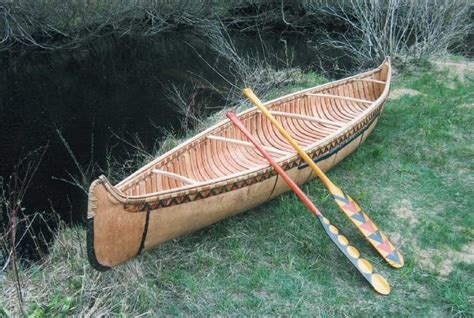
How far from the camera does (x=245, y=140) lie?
5.56 m

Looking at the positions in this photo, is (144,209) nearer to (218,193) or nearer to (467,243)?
(218,193)

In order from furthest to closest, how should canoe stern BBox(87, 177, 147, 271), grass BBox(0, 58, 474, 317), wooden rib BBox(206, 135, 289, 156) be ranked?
wooden rib BBox(206, 135, 289, 156) → grass BBox(0, 58, 474, 317) → canoe stern BBox(87, 177, 147, 271)


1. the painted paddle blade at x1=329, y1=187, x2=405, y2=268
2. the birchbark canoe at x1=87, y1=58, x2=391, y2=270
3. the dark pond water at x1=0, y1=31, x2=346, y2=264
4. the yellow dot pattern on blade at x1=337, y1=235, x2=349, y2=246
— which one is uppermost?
the birchbark canoe at x1=87, y1=58, x2=391, y2=270

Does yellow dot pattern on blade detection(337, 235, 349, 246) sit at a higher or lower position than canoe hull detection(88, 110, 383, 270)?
lower

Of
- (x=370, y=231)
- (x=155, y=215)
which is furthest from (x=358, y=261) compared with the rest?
(x=155, y=215)

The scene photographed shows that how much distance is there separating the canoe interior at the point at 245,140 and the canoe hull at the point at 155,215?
0.56 ft

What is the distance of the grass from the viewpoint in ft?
11.8

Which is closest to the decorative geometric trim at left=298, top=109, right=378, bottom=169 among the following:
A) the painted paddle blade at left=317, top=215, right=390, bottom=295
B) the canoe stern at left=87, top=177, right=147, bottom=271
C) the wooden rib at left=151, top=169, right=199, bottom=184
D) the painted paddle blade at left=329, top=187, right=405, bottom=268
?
the painted paddle blade at left=329, top=187, right=405, bottom=268

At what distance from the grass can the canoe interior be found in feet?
1.75

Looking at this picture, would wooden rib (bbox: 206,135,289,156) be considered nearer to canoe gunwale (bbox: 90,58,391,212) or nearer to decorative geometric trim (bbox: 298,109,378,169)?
canoe gunwale (bbox: 90,58,391,212)

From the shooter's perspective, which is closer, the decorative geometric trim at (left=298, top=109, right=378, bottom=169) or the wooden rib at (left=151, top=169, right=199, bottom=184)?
the wooden rib at (left=151, top=169, right=199, bottom=184)

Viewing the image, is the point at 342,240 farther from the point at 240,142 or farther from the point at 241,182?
the point at 240,142

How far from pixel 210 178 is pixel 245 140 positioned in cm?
92

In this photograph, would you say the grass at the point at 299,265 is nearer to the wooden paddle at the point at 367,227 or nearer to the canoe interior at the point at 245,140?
the wooden paddle at the point at 367,227
